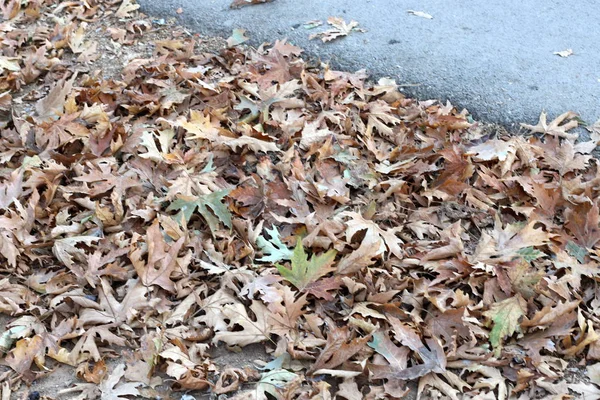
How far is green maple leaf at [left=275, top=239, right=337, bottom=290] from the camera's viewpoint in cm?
218

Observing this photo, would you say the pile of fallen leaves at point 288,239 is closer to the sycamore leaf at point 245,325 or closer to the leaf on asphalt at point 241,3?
the sycamore leaf at point 245,325

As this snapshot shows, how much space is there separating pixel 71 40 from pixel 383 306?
2598 millimetres

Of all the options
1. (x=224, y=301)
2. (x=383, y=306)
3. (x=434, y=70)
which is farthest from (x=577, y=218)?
(x=224, y=301)

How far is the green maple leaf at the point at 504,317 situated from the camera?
206cm

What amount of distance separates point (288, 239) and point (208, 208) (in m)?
0.37

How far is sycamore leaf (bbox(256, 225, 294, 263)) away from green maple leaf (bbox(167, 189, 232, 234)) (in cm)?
16

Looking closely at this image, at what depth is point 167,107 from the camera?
2975mm

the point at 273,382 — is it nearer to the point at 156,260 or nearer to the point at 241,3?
the point at 156,260

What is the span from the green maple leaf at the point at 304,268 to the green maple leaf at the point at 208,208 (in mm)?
366

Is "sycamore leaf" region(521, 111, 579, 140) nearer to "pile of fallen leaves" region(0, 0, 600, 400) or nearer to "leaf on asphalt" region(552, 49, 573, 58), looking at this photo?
"pile of fallen leaves" region(0, 0, 600, 400)

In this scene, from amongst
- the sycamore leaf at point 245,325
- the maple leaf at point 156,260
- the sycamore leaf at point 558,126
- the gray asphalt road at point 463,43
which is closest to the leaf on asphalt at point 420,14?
the gray asphalt road at point 463,43

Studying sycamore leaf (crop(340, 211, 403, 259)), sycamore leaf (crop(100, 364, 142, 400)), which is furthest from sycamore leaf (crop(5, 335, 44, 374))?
sycamore leaf (crop(340, 211, 403, 259))

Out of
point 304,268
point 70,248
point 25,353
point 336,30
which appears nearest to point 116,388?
point 25,353

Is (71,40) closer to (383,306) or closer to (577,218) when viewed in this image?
(383,306)
